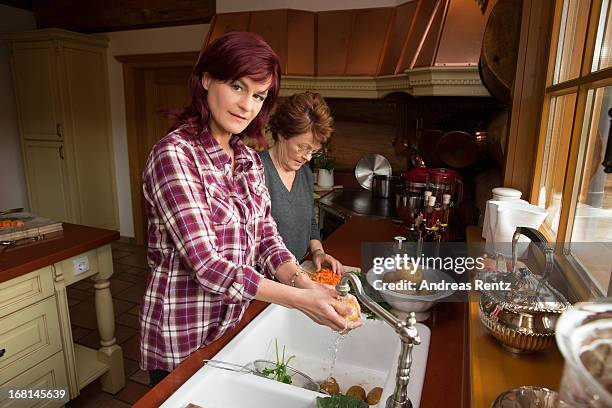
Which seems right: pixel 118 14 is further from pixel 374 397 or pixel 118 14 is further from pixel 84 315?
pixel 374 397

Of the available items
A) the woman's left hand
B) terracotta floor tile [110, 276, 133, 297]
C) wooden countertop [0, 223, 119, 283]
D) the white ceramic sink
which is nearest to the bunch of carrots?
the woman's left hand

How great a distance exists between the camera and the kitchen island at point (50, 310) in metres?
1.70

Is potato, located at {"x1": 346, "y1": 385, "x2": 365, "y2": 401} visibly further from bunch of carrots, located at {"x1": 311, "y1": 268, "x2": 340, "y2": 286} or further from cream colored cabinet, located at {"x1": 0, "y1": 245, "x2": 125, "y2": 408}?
cream colored cabinet, located at {"x1": 0, "y1": 245, "x2": 125, "y2": 408}

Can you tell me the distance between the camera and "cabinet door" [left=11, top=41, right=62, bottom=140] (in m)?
3.96

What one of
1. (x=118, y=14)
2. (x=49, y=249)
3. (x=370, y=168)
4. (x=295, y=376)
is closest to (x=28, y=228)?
(x=49, y=249)

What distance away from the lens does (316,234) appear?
1938mm

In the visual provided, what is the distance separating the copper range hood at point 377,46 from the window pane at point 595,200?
4.08 ft

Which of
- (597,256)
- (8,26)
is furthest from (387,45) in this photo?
(8,26)

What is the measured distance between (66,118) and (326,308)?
4141 mm

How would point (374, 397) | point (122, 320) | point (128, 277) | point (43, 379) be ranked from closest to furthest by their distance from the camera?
point (374, 397)
point (43, 379)
point (122, 320)
point (128, 277)

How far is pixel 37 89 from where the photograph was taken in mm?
4078

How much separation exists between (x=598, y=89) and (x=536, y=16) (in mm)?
567

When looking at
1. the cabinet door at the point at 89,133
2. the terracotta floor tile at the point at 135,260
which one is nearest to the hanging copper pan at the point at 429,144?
the terracotta floor tile at the point at 135,260

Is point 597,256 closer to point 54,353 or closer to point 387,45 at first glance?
point 54,353
